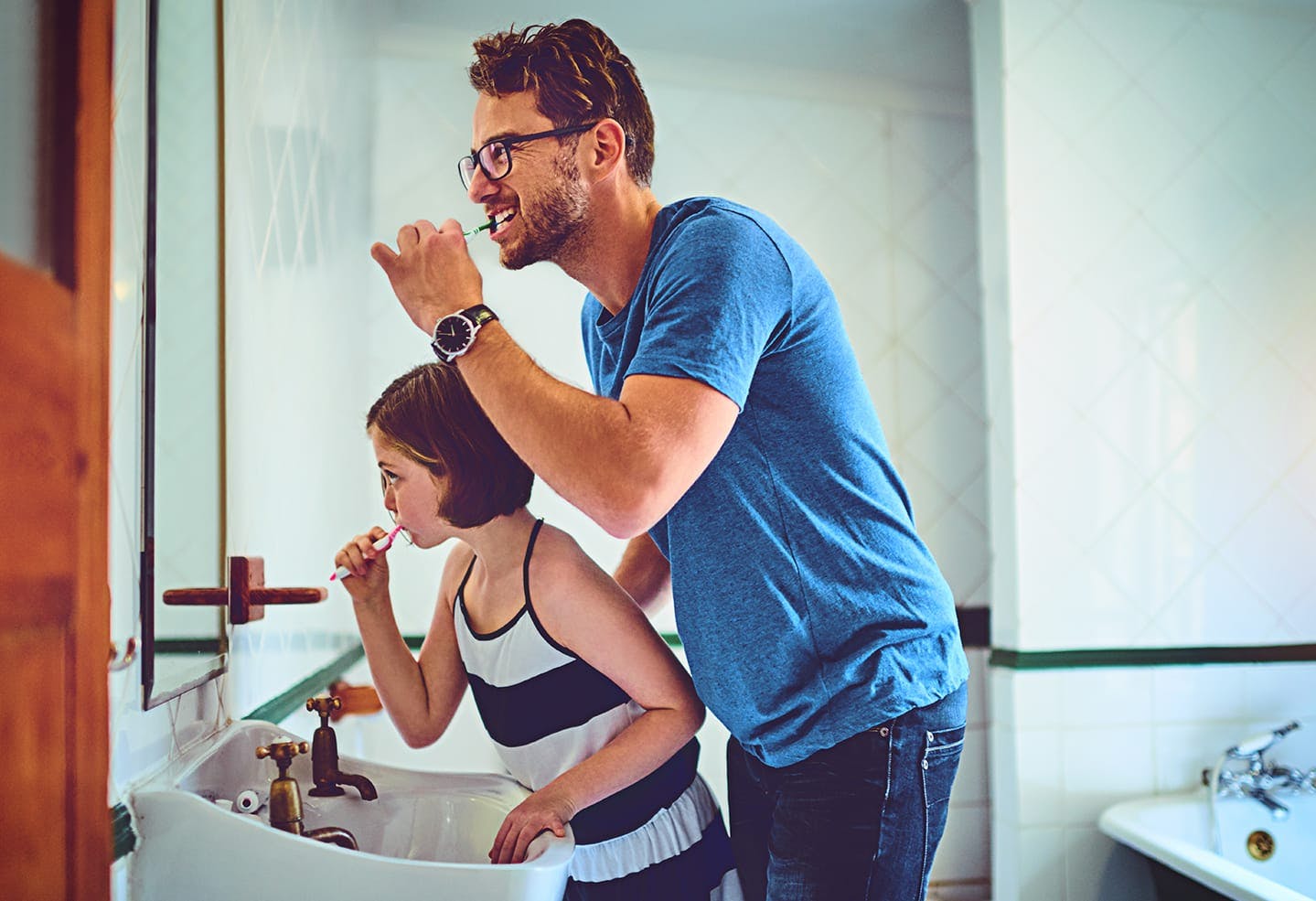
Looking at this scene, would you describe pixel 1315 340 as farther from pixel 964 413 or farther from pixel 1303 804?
pixel 1303 804

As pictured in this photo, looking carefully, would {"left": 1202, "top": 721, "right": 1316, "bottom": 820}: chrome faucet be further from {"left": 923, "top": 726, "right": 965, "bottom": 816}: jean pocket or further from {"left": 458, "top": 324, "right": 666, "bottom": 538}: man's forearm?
{"left": 458, "top": 324, "right": 666, "bottom": 538}: man's forearm

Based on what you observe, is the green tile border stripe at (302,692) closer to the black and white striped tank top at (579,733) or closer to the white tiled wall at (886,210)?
the black and white striped tank top at (579,733)

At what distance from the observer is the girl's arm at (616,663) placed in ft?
3.30

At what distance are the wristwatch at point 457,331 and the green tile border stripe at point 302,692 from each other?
51 cm

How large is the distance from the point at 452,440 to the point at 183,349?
259 millimetres

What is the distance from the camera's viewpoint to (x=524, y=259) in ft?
3.63

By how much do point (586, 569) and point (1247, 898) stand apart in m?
1.23

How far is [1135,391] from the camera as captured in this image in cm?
223

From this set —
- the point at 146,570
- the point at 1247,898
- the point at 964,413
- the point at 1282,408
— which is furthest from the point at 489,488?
the point at 1282,408

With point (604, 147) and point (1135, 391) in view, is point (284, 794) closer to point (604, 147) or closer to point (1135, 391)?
point (604, 147)

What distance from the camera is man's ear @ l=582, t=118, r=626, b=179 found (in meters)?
1.10

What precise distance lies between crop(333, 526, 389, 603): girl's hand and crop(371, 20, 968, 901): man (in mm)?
237

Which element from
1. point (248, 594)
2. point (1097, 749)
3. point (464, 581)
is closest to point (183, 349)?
point (248, 594)

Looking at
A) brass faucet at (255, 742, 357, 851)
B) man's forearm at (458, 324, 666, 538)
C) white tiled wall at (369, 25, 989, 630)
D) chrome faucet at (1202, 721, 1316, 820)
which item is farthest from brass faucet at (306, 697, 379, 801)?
chrome faucet at (1202, 721, 1316, 820)
